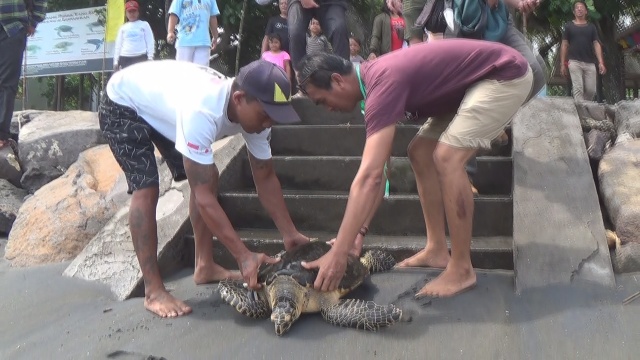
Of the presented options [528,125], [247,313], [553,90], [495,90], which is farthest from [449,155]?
[553,90]

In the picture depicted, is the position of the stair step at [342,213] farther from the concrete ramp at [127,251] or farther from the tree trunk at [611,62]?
the tree trunk at [611,62]

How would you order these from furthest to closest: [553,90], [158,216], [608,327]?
[553,90] → [158,216] → [608,327]

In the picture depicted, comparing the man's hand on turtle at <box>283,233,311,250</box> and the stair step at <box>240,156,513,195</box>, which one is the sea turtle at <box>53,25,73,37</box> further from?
the man's hand on turtle at <box>283,233,311,250</box>

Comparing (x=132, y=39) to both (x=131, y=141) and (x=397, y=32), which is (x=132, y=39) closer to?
(x=397, y=32)

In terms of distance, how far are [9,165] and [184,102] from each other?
4.45 meters

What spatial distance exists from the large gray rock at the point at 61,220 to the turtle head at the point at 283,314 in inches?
90.1

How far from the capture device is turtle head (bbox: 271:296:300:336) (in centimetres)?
280

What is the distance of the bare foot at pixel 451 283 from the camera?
10.0 ft

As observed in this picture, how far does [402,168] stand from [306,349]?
1944 millimetres

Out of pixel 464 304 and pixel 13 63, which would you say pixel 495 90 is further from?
pixel 13 63

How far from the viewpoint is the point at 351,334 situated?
2.81 meters

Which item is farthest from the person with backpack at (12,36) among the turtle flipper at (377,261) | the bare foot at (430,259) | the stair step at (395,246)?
the bare foot at (430,259)

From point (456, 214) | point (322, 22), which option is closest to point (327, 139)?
point (322, 22)

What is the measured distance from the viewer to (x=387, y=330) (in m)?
2.81
